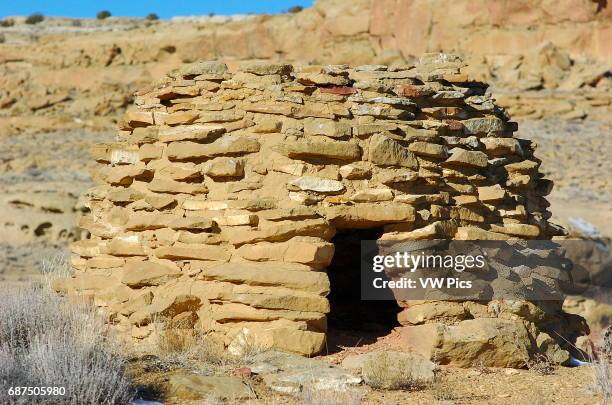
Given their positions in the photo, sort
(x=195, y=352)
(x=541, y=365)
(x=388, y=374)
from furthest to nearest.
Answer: (x=541, y=365)
(x=195, y=352)
(x=388, y=374)

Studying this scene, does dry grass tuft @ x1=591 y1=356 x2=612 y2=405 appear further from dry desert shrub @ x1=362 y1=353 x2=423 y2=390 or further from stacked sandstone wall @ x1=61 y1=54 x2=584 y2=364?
dry desert shrub @ x1=362 y1=353 x2=423 y2=390

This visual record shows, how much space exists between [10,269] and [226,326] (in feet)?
29.5

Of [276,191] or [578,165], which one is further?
[578,165]

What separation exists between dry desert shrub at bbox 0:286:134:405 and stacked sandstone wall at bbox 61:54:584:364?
26.4 inches

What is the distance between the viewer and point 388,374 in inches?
204

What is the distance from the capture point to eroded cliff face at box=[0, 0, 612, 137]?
104 ft

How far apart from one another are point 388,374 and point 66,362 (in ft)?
6.47

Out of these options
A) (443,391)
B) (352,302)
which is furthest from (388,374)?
(352,302)

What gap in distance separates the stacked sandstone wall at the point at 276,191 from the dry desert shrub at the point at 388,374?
55 centimetres

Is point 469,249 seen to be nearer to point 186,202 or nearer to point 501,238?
point 501,238

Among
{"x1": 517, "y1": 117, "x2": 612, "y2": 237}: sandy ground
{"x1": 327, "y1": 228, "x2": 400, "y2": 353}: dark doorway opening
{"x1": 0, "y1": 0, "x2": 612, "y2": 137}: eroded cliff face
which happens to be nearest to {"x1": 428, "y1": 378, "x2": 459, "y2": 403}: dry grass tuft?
{"x1": 327, "y1": 228, "x2": 400, "y2": 353}: dark doorway opening

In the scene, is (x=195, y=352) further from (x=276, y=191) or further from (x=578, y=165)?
(x=578, y=165)

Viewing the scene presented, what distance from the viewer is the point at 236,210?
6.09m

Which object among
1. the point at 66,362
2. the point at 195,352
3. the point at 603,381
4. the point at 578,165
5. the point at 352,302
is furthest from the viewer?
the point at 578,165
